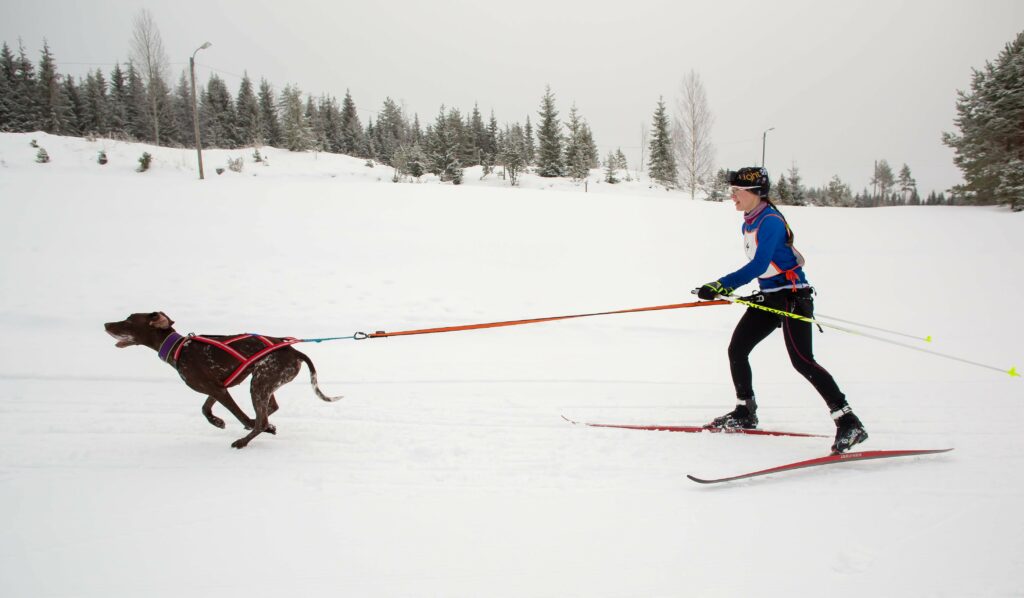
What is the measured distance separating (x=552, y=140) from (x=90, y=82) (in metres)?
42.6

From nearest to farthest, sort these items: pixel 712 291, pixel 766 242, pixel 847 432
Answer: pixel 847 432, pixel 766 242, pixel 712 291

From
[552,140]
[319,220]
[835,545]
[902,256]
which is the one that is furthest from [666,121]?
[835,545]

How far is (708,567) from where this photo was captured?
2406 mm

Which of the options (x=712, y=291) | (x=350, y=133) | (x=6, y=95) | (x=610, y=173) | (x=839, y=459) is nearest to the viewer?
(x=839, y=459)

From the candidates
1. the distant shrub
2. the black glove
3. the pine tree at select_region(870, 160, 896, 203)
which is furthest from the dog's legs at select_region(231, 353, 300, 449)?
the pine tree at select_region(870, 160, 896, 203)

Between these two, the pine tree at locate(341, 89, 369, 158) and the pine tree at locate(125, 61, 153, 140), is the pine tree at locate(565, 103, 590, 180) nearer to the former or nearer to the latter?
the pine tree at locate(341, 89, 369, 158)

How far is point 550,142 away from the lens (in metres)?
43.5

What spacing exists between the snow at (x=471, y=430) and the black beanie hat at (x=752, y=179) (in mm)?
2080

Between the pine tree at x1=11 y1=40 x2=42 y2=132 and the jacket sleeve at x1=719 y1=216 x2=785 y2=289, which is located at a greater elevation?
the pine tree at x1=11 y1=40 x2=42 y2=132

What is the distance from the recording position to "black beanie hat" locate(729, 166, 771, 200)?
3.73m

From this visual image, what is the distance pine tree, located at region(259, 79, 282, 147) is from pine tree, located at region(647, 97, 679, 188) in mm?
36492

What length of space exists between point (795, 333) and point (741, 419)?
952mm

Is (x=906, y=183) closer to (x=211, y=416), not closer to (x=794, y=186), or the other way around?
(x=794, y=186)

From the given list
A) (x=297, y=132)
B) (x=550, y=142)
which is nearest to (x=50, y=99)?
(x=297, y=132)
